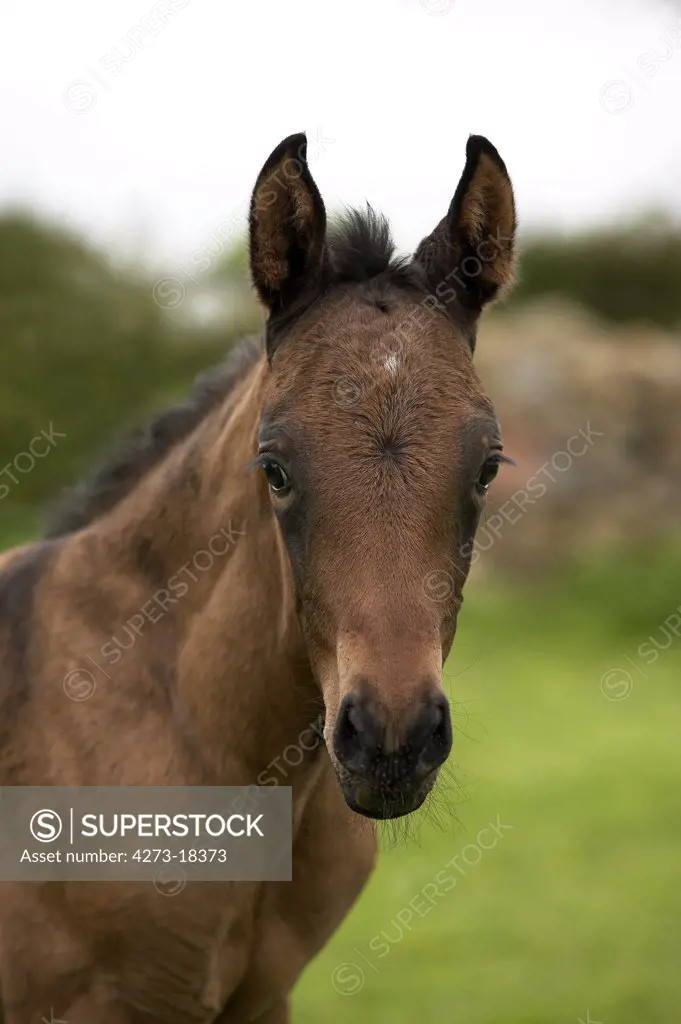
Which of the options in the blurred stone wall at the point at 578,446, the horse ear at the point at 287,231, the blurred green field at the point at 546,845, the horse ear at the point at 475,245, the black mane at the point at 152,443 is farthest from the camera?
the blurred stone wall at the point at 578,446

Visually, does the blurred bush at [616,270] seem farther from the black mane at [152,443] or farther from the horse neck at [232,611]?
the horse neck at [232,611]

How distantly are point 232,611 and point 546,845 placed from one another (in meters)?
5.05

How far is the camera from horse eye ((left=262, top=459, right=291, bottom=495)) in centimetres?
244

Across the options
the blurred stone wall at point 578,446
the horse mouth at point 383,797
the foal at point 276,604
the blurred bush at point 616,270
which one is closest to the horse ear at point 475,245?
the foal at point 276,604

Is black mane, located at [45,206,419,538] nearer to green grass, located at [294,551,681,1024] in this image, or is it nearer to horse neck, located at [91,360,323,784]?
horse neck, located at [91,360,323,784]

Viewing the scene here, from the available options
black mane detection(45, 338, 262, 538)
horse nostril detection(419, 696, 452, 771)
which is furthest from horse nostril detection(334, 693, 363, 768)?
black mane detection(45, 338, 262, 538)

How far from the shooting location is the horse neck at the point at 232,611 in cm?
273

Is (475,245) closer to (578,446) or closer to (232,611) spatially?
(232,611)

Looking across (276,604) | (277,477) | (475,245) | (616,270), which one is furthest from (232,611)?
(616,270)

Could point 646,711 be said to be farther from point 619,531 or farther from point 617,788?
point 619,531

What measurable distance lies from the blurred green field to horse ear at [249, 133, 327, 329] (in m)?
1.29

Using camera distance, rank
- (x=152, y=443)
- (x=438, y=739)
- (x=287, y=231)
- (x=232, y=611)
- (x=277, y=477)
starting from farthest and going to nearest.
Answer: (x=152, y=443) < (x=232, y=611) < (x=287, y=231) < (x=277, y=477) < (x=438, y=739)

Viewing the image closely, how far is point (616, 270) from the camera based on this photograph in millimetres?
18016

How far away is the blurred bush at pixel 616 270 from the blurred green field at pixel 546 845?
7121 mm
